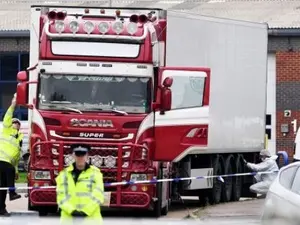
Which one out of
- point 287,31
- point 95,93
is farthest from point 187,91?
point 287,31

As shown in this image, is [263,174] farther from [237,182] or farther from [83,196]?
[83,196]

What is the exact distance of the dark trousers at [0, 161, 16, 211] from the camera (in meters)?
18.8

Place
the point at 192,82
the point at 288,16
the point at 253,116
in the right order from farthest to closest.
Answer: the point at 288,16 < the point at 253,116 < the point at 192,82

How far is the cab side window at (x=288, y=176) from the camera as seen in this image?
501 inches

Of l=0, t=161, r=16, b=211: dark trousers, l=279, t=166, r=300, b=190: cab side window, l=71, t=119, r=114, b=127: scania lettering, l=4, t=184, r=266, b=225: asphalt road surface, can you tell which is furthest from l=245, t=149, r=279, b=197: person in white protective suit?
l=279, t=166, r=300, b=190: cab side window

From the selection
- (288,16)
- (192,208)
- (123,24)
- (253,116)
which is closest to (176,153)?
(123,24)

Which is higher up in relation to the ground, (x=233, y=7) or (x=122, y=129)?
(x=233, y=7)

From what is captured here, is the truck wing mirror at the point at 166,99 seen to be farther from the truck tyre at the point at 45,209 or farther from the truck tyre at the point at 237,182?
the truck tyre at the point at 237,182

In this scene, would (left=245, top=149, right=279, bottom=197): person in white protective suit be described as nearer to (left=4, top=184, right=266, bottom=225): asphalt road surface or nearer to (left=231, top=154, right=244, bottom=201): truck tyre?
(left=4, top=184, right=266, bottom=225): asphalt road surface

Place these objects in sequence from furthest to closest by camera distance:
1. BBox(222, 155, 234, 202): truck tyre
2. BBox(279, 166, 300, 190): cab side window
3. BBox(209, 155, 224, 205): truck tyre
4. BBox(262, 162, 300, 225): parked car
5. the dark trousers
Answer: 1. BBox(222, 155, 234, 202): truck tyre
2. BBox(209, 155, 224, 205): truck tyre
3. the dark trousers
4. BBox(279, 166, 300, 190): cab side window
5. BBox(262, 162, 300, 225): parked car

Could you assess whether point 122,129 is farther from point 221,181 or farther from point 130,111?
point 221,181

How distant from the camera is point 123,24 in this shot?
1795cm

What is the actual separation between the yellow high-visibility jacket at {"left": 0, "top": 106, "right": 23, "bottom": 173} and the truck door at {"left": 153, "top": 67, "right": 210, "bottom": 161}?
2.61 metres

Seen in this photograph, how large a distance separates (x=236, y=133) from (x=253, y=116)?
145 cm
